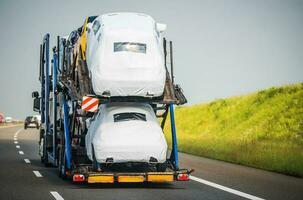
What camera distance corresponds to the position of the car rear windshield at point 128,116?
1407cm

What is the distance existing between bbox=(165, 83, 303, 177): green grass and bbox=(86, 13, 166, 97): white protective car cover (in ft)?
23.3

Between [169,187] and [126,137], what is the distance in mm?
1615

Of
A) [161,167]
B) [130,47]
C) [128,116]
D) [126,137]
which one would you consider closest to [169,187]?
[161,167]

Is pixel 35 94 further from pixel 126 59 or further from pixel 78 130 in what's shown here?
pixel 126 59

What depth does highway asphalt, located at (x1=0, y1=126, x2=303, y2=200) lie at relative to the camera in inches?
502

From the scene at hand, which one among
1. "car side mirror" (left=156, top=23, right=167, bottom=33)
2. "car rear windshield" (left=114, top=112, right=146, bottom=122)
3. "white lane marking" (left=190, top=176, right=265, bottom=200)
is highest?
"car side mirror" (left=156, top=23, right=167, bottom=33)

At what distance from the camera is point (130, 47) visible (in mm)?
14102

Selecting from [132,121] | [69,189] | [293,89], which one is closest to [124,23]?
[132,121]

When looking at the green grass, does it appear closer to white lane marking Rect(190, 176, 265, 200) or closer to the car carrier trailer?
white lane marking Rect(190, 176, 265, 200)

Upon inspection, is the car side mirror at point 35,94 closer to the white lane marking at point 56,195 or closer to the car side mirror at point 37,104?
the car side mirror at point 37,104

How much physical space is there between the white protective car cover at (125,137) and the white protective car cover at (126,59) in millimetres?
449

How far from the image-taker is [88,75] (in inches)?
573

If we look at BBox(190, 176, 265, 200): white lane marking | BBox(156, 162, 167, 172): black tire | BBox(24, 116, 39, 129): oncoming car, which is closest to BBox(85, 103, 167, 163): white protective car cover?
BBox(156, 162, 167, 172): black tire

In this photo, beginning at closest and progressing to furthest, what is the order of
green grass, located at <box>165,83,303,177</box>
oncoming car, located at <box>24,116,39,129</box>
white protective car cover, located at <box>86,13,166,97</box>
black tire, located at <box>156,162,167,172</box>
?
white protective car cover, located at <box>86,13,166,97</box> < black tire, located at <box>156,162,167,172</box> < green grass, located at <box>165,83,303,177</box> < oncoming car, located at <box>24,116,39,129</box>
